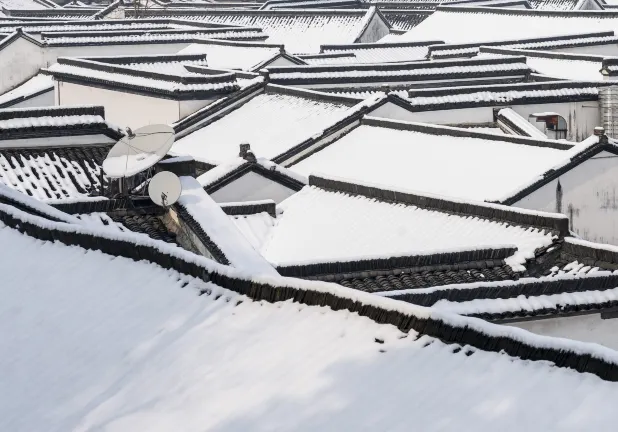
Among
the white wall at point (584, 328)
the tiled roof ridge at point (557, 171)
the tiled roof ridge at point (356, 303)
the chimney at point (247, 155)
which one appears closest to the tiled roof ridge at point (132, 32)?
the chimney at point (247, 155)

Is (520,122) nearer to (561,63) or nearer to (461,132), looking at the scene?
(461,132)

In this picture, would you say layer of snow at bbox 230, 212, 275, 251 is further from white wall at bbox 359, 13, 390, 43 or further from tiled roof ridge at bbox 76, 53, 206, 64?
white wall at bbox 359, 13, 390, 43

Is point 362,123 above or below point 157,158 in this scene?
below

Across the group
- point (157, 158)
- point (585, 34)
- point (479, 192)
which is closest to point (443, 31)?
point (585, 34)

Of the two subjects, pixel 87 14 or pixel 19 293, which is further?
pixel 87 14

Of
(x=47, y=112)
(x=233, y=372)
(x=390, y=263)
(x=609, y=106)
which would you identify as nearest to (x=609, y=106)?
(x=609, y=106)

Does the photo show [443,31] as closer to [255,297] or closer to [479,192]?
[479,192]

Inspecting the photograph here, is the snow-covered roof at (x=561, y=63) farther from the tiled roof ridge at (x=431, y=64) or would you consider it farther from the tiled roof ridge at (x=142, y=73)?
the tiled roof ridge at (x=142, y=73)
